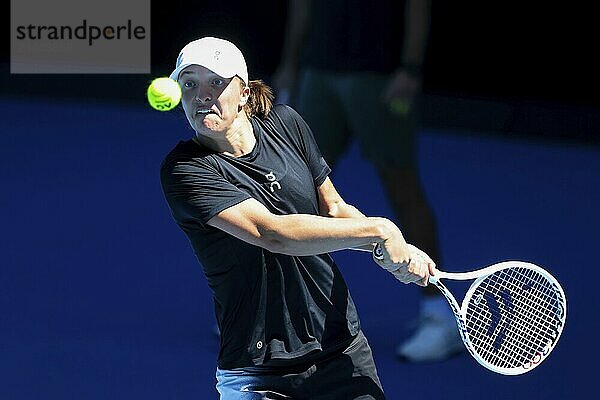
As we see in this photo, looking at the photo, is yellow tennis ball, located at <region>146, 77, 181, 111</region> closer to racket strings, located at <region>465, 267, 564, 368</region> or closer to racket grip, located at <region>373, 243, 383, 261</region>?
racket grip, located at <region>373, 243, 383, 261</region>

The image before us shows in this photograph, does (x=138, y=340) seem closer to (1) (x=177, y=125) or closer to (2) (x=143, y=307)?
(2) (x=143, y=307)

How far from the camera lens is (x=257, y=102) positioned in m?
2.85

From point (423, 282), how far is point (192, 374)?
1.71 metres

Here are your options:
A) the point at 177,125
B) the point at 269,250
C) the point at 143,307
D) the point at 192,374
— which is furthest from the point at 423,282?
the point at 177,125

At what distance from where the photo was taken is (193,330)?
15.2 feet

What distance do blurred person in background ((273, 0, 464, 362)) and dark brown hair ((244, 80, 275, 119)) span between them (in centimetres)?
165

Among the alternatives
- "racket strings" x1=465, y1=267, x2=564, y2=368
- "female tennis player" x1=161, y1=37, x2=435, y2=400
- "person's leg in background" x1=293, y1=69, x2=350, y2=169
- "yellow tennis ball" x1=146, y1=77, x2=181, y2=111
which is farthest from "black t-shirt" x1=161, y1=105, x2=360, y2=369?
"person's leg in background" x1=293, y1=69, x2=350, y2=169

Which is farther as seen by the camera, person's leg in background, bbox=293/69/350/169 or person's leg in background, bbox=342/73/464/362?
person's leg in background, bbox=293/69/350/169

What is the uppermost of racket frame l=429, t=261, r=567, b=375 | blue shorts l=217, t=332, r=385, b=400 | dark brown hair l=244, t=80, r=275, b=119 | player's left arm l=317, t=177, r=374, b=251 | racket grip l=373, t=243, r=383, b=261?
dark brown hair l=244, t=80, r=275, b=119

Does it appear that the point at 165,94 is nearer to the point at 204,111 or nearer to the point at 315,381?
the point at 204,111

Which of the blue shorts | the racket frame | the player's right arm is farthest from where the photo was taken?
the racket frame

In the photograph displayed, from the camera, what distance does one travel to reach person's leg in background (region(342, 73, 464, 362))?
440 cm

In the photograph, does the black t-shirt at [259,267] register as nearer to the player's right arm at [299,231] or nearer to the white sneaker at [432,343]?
the player's right arm at [299,231]

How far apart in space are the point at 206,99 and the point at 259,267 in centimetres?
36
